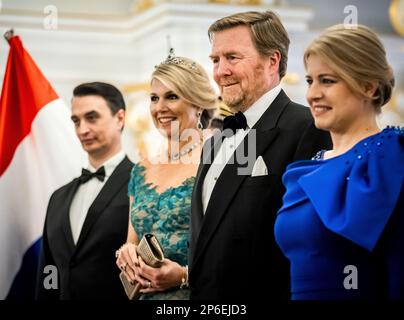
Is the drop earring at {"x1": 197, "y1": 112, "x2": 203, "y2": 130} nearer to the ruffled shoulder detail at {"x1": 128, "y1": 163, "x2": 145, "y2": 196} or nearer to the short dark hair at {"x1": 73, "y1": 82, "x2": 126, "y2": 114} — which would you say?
the ruffled shoulder detail at {"x1": 128, "y1": 163, "x2": 145, "y2": 196}

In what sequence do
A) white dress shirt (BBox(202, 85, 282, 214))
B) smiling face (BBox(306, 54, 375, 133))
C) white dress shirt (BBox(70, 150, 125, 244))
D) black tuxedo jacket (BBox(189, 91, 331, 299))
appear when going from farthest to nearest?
1. white dress shirt (BBox(70, 150, 125, 244))
2. white dress shirt (BBox(202, 85, 282, 214))
3. black tuxedo jacket (BBox(189, 91, 331, 299))
4. smiling face (BBox(306, 54, 375, 133))

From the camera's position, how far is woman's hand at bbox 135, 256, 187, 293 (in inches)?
105

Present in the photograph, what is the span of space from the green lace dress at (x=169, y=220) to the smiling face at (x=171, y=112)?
0.18 m

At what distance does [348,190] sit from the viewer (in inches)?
83.1

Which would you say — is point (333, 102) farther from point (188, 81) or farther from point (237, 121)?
point (188, 81)

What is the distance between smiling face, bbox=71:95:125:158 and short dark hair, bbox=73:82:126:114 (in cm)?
1

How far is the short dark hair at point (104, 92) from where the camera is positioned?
3.47 m

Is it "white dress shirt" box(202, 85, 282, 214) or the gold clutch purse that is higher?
"white dress shirt" box(202, 85, 282, 214)

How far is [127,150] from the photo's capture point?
4867 millimetres

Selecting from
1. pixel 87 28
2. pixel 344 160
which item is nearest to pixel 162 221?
pixel 344 160

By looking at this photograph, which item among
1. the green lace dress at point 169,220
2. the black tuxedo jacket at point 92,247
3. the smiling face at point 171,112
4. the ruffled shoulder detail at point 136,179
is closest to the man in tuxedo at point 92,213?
the black tuxedo jacket at point 92,247

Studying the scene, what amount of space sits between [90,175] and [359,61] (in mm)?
1515

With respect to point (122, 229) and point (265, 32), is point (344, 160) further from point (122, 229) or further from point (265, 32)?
point (122, 229)

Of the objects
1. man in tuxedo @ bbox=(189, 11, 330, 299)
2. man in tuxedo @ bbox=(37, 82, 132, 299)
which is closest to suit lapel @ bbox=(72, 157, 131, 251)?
man in tuxedo @ bbox=(37, 82, 132, 299)
